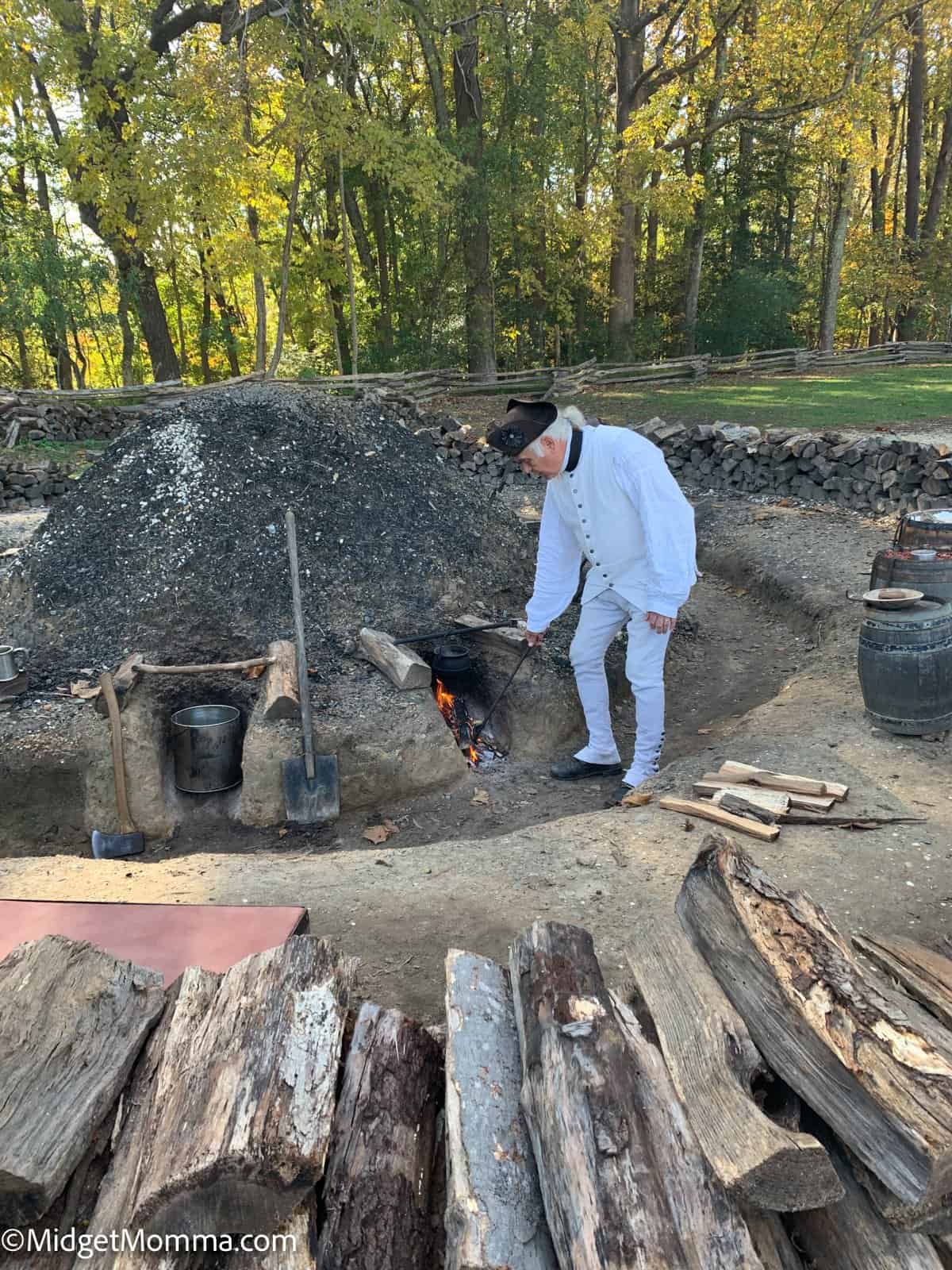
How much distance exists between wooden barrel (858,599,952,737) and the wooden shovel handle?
14.6 ft

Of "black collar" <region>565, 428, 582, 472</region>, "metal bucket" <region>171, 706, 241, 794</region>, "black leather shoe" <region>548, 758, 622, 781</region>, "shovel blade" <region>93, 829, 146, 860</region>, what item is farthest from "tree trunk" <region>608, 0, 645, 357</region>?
"shovel blade" <region>93, 829, 146, 860</region>

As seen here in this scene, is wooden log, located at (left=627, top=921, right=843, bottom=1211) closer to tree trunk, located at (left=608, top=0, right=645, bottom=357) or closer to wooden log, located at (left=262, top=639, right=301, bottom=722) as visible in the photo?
wooden log, located at (left=262, top=639, right=301, bottom=722)

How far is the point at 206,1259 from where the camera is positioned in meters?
1.63

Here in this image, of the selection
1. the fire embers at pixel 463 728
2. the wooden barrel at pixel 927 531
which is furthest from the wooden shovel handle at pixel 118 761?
the wooden barrel at pixel 927 531

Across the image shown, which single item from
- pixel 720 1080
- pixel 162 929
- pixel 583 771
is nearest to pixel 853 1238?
pixel 720 1080

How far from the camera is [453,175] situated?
17391 millimetres

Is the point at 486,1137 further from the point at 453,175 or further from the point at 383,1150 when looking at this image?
the point at 453,175

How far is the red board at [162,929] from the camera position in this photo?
2.56 m

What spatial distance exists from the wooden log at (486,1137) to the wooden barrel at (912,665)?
3446 millimetres

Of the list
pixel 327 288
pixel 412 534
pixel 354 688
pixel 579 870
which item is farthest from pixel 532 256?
pixel 579 870

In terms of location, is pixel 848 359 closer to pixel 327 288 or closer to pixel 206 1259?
pixel 327 288

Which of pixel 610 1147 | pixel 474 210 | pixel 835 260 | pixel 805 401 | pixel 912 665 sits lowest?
pixel 912 665

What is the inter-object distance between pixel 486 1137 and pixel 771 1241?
568 millimetres

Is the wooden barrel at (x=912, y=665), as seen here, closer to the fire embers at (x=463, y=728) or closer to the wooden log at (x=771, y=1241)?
the fire embers at (x=463, y=728)
